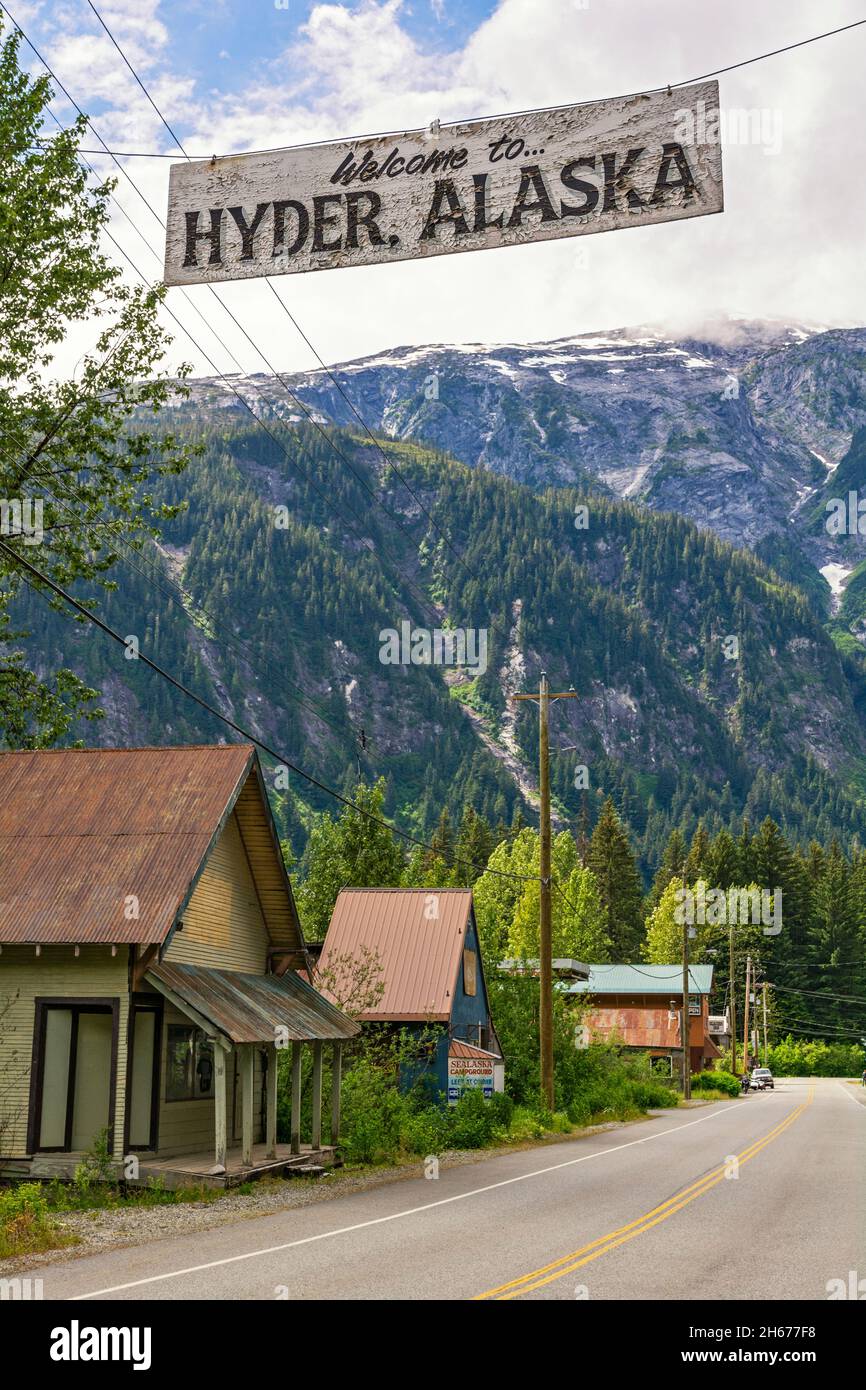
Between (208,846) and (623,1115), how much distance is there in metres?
29.0

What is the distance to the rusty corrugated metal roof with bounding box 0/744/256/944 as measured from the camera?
2041cm

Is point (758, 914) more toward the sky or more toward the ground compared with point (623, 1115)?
more toward the sky

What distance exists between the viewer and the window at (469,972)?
3735cm

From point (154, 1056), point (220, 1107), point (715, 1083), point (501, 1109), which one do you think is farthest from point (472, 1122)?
point (715, 1083)

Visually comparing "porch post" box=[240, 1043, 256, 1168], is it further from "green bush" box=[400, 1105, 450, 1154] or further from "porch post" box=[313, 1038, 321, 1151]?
"green bush" box=[400, 1105, 450, 1154]

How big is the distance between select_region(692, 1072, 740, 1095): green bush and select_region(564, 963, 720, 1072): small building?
5.80ft

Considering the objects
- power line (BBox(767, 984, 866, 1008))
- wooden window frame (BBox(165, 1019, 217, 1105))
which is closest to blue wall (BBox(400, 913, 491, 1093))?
wooden window frame (BBox(165, 1019, 217, 1105))

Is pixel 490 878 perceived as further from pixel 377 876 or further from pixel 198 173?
pixel 198 173

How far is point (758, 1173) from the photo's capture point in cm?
2548

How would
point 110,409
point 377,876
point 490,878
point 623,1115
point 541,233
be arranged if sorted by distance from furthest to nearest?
point 490,878 < point 377,876 < point 623,1115 < point 110,409 < point 541,233

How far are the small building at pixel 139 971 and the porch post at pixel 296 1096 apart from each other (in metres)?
0.05

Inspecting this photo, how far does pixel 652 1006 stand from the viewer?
8025 cm

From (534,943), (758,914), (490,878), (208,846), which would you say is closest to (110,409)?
(208,846)

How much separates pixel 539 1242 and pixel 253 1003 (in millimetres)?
9072
